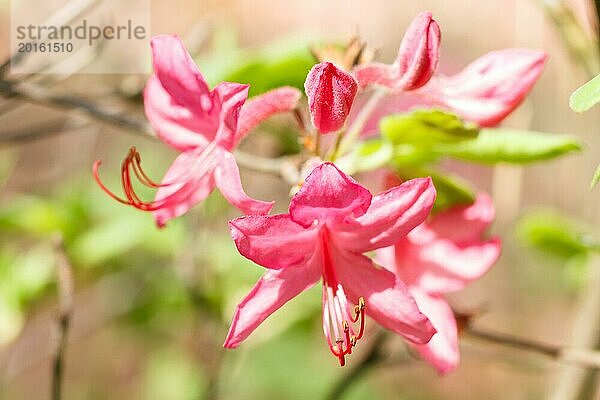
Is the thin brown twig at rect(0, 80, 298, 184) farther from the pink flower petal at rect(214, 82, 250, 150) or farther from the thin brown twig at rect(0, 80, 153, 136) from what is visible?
the pink flower petal at rect(214, 82, 250, 150)

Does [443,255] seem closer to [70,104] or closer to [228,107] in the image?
[228,107]

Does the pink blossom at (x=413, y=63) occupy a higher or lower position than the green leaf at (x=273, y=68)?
higher

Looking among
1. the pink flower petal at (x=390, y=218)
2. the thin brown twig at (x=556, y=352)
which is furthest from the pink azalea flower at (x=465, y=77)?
the thin brown twig at (x=556, y=352)

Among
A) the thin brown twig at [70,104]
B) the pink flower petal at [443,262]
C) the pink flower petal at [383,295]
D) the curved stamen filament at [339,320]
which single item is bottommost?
the pink flower petal at [443,262]

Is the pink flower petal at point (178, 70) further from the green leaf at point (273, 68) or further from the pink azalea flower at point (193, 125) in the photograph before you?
the green leaf at point (273, 68)

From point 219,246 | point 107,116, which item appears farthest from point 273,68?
point 219,246

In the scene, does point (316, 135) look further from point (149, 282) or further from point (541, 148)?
point (149, 282)

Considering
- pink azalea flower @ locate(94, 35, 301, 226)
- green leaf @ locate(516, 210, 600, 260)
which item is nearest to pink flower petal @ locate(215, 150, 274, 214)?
pink azalea flower @ locate(94, 35, 301, 226)
